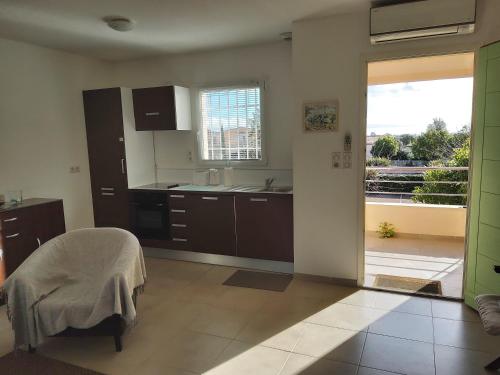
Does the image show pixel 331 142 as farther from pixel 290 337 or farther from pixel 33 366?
pixel 33 366

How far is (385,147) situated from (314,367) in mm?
4848

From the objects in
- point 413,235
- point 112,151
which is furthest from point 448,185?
point 112,151

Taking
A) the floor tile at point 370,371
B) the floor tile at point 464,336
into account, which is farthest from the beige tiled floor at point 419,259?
the floor tile at point 370,371

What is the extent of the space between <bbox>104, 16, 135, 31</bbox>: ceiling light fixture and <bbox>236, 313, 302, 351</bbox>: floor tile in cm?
289

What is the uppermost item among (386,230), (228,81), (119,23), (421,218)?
(119,23)

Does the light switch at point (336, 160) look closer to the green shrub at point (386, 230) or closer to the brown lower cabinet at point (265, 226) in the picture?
the brown lower cabinet at point (265, 226)

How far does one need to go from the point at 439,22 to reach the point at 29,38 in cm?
396

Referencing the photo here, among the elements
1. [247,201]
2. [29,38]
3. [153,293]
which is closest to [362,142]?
[247,201]

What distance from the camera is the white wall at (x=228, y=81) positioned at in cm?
416

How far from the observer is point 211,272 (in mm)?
4012

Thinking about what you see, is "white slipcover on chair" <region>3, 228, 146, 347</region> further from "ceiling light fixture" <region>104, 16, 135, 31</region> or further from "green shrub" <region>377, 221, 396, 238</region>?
"green shrub" <region>377, 221, 396, 238</region>

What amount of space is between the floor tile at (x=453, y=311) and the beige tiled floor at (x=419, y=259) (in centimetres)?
17

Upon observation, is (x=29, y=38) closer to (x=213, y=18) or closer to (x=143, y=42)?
(x=143, y=42)

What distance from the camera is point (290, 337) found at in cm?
264
